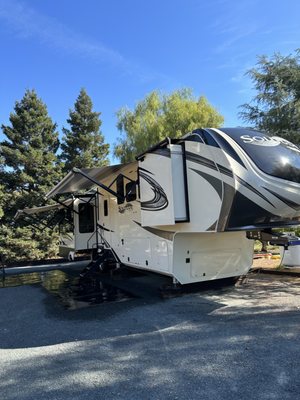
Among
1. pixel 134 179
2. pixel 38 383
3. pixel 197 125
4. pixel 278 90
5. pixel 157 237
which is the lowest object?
pixel 38 383

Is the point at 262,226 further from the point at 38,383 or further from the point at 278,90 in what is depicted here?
the point at 278,90

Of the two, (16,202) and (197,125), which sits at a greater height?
(197,125)

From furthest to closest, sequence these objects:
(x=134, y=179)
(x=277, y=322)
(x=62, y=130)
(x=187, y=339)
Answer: (x=62, y=130)
(x=134, y=179)
(x=277, y=322)
(x=187, y=339)

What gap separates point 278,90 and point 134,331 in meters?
7.31

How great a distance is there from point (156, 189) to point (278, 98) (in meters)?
4.90

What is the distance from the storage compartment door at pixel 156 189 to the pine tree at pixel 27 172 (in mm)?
12136

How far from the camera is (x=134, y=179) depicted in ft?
27.8

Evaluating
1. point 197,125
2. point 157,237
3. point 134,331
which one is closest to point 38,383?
point 134,331

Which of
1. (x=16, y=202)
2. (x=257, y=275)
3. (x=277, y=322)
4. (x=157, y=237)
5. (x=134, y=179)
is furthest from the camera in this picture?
(x=16, y=202)

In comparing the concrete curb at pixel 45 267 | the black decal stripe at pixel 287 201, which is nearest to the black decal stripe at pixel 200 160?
the black decal stripe at pixel 287 201

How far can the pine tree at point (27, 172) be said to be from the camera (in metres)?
18.0

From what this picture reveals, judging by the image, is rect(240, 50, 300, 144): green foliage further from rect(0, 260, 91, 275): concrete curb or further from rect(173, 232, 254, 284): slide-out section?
rect(0, 260, 91, 275): concrete curb

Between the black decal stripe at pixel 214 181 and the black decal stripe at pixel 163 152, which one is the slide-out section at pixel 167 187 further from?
the black decal stripe at pixel 214 181

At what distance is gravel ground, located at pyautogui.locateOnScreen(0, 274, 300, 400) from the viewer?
349 centimetres
